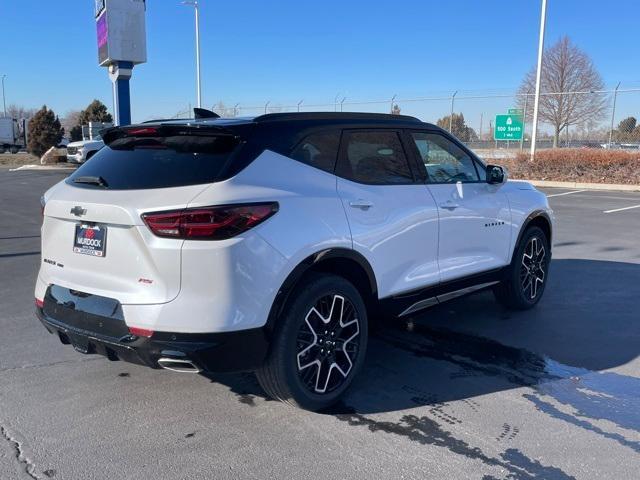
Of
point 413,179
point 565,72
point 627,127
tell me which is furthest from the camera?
point 565,72

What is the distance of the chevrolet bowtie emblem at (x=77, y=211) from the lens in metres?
3.52

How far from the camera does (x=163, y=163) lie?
356 centimetres

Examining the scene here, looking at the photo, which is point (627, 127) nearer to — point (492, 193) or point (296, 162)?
point (492, 193)

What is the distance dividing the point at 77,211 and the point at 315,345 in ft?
5.40

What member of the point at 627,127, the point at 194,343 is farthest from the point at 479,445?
the point at 627,127

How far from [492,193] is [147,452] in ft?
11.7

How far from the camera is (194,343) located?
10.5 feet

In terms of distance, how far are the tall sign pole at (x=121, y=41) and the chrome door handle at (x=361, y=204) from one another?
48.6 feet

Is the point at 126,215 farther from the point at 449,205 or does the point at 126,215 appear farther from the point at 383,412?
the point at 449,205

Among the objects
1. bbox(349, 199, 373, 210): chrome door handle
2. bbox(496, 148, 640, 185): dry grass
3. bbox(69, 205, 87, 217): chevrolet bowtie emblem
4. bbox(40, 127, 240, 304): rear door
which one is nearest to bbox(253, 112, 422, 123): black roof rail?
bbox(40, 127, 240, 304): rear door

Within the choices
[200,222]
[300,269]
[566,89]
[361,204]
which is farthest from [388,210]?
[566,89]

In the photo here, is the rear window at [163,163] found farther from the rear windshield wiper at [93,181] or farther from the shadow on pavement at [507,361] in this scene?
the shadow on pavement at [507,361]

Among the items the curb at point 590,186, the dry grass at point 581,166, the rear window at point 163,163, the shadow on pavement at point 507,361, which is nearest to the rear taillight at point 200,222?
the rear window at point 163,163

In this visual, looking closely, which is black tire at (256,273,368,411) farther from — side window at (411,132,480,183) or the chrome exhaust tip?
side window at (411,132,480,183)
